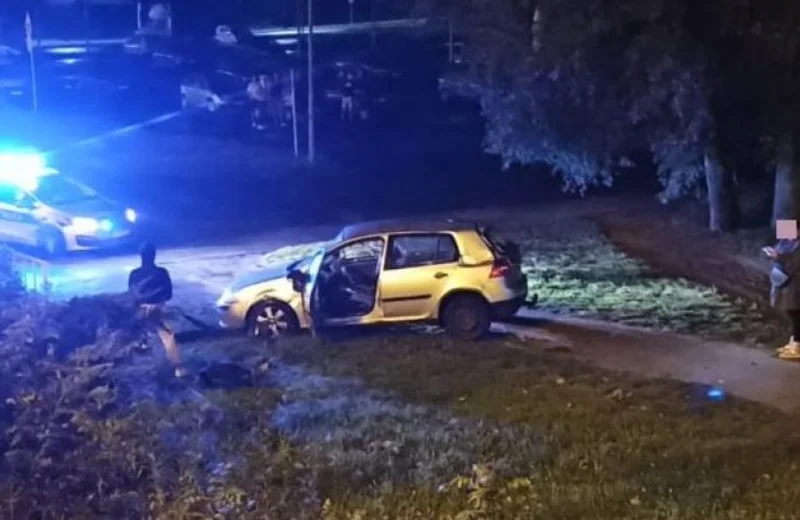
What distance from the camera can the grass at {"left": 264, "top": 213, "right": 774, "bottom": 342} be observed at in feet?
50.6

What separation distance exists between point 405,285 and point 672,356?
2.89 m

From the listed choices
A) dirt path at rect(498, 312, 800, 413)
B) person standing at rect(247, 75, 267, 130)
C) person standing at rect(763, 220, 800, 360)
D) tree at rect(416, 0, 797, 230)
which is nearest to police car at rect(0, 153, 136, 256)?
tree at rect(416, 0, 797, 230)

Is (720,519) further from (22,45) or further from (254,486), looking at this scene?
(22,45)

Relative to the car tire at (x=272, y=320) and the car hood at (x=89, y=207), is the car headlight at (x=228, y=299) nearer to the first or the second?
the car tire at (x=272, y=320)

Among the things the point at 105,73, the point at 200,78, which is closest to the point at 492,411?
the point at 200,78

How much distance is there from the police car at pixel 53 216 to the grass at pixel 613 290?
9.47ft

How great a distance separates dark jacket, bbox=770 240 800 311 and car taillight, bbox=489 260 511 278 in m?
2.89

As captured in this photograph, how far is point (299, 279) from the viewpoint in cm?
1462

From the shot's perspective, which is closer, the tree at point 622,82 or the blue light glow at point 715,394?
the blue light glow at point 715,394

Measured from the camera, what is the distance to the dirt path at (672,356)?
1225cm

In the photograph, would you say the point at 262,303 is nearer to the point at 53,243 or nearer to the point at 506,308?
the point at 506,308

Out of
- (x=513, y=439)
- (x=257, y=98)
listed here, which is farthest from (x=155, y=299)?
(x=257, y=98)

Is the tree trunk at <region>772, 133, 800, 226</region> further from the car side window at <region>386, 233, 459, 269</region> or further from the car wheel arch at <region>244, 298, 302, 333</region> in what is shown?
the car wheel arch at <region>244, 298, 302, 333</region>

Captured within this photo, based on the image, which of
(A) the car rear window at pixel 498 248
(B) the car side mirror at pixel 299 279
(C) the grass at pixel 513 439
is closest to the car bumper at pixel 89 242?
(B) the car side mirror at pixel 299 279
